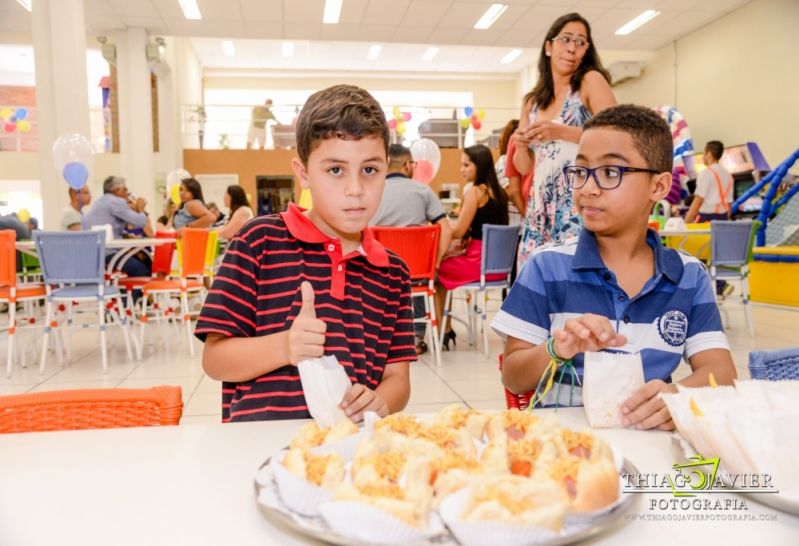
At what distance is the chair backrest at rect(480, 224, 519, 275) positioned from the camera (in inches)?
157

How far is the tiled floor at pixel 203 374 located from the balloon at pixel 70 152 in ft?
5.18

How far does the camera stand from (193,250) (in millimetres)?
4703

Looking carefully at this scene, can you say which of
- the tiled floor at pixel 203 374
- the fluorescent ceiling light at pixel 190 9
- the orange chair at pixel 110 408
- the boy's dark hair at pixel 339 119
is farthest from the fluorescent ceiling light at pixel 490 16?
the orange chair at pixel 110 408

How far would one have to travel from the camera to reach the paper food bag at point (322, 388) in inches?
29.5

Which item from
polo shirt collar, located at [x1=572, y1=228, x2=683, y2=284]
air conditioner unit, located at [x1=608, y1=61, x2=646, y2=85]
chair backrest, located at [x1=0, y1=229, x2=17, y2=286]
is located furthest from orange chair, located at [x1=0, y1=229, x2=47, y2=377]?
air conditioner unit, located at [x1=608, y1=61, x2=646, y2=85]

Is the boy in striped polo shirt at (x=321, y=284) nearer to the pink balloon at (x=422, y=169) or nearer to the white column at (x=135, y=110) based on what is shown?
the pink balloon at (x=422, y=169)

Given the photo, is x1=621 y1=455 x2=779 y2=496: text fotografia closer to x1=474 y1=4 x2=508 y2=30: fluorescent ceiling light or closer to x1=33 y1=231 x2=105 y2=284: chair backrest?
x1=33 y1=231 x2=105 y2=284: chair backrest

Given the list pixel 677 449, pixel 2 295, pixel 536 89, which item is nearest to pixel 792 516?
pixel 677 449

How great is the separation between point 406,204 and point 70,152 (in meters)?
3.34

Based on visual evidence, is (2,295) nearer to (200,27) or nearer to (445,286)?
(445,286)

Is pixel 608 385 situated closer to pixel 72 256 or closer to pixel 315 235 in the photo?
pixel 315 235

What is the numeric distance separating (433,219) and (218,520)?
3.74 meters

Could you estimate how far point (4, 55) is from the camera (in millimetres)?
13539

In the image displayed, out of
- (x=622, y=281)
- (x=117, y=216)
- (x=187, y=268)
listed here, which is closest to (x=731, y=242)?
(x=622, y=281)
